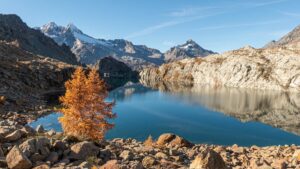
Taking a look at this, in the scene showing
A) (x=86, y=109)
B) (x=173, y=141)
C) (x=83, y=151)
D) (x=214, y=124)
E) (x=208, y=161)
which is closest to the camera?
(x=83, y=151)

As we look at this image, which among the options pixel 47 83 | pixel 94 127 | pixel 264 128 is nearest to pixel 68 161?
pixel 94 127

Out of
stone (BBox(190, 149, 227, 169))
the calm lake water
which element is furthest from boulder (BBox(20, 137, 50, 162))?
the calm lake water

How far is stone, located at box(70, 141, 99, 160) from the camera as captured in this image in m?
17.5

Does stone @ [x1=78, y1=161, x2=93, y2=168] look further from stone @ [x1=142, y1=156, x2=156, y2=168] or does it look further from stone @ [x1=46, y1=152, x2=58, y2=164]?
stone @ [x1=142, y1=156, x2=156, y2=168]

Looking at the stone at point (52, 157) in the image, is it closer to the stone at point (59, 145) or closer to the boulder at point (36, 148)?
the boulder at point (36, 148)

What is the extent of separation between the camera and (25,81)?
114000 millimetres

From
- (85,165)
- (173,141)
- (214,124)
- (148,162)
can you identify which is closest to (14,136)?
Result: (85,165)

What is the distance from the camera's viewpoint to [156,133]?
66.7 m

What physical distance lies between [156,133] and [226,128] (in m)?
18.1

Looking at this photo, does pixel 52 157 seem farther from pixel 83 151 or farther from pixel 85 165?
pixel 85 165

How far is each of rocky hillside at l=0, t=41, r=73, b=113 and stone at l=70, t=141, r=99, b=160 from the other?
53.3 meters

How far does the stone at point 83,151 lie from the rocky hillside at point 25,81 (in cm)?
5334

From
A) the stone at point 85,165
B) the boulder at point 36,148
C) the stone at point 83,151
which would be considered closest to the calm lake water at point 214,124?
the stone at point 83,151

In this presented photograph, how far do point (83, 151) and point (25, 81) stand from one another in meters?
104
